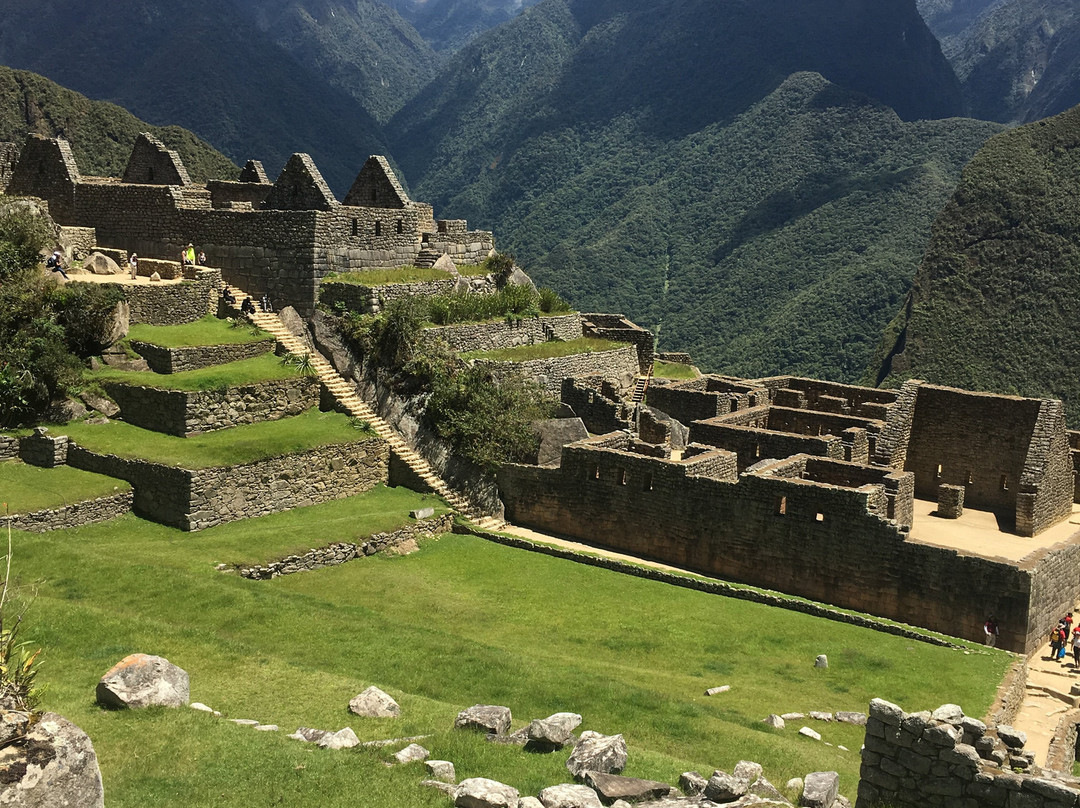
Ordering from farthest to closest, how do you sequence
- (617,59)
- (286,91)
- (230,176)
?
(617,59), (286,91), (230,176)

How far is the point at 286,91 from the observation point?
110m

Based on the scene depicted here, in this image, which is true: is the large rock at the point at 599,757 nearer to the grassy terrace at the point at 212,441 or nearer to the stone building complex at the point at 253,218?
the grassy terrace at the point at 212,441

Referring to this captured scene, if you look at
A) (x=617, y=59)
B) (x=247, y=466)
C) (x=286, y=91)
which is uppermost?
(x=617, y=59)

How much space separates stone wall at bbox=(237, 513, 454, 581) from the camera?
20031 millimetres

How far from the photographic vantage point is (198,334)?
2705 centimetres

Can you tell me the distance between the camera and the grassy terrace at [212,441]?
73.9 feet

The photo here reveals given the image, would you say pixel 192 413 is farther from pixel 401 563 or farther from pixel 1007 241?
pixel 1007 241

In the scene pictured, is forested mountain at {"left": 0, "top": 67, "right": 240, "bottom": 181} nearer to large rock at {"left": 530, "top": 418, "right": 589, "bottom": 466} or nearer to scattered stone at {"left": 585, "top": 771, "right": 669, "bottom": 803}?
large rock at {"left": 530, "top": 418, "right": 589, "bottom": 466}

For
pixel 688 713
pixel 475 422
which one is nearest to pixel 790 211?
pixel 475 422

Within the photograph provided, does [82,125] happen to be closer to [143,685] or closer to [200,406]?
[200,406]

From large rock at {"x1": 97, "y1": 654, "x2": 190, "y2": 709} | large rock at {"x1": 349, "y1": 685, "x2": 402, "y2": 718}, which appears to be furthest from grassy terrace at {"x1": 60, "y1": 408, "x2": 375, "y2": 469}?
large rock at {"x1": 349, "y1": 685, "x2": 402, "y2": 718}

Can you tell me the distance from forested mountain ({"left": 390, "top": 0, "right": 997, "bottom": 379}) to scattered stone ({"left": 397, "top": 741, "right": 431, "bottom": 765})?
65255 millimetres

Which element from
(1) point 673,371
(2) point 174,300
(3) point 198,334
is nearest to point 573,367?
(1) point 673,371

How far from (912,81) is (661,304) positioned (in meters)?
77.4
